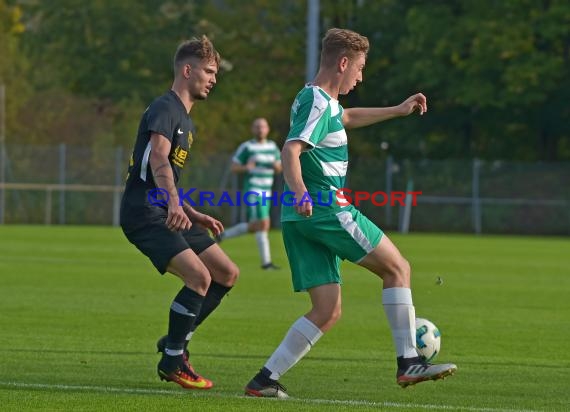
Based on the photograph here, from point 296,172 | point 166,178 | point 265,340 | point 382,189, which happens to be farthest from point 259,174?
point 382,189

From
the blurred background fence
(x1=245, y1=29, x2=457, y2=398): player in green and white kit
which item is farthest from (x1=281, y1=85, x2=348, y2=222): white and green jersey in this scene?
the blurred background fence

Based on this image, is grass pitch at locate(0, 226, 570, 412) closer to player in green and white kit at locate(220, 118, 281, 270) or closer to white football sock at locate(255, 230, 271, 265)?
white football sock at locate(255, 230, 271, 265)

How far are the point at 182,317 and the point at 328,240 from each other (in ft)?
3.89

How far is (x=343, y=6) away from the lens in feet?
153

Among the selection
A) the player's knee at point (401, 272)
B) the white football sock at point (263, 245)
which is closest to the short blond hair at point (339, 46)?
the player's knee at point (401, 272)

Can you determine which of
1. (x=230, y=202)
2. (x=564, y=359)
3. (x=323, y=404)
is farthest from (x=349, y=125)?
(x=230, y=202)

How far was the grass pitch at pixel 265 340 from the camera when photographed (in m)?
8.02

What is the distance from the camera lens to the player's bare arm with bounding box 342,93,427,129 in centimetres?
866

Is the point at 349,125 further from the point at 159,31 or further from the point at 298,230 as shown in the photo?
the point at 159,31

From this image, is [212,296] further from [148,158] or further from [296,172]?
[296,172]

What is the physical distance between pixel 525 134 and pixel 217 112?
10354mm

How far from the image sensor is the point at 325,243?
7.96 metres

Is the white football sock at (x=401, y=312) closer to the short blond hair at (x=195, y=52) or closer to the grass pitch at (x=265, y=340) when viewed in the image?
the grass pitch at (x=265, y=340)

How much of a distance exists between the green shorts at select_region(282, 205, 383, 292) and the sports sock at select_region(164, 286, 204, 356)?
812 mm
